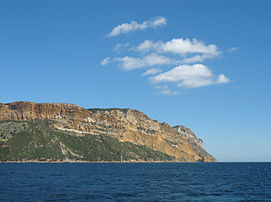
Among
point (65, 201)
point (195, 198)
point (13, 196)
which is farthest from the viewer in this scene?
point (195, 198)

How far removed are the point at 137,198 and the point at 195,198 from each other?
11885 millimetres

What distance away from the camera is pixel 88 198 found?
54.3 metres

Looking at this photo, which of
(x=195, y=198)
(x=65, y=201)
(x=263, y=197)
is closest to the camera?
(x=65, y=201)

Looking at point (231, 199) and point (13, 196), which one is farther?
point (231, 199)

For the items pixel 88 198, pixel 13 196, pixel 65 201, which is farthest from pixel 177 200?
pixel 13 196

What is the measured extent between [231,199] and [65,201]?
32546 millimetres

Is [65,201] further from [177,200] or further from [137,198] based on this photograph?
[177,200]

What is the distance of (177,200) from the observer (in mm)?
54594

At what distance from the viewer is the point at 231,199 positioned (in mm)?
58469

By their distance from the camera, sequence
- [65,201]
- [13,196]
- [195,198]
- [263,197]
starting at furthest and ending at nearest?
[263,197]
[195,198]
[13,196]
[65,201]

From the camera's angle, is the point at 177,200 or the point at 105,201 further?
the point at 177,200

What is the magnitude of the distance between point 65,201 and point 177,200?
67.2 feet

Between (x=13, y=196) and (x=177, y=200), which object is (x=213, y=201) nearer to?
(x=177, y=200)

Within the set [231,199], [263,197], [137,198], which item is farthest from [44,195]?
[263,197]
